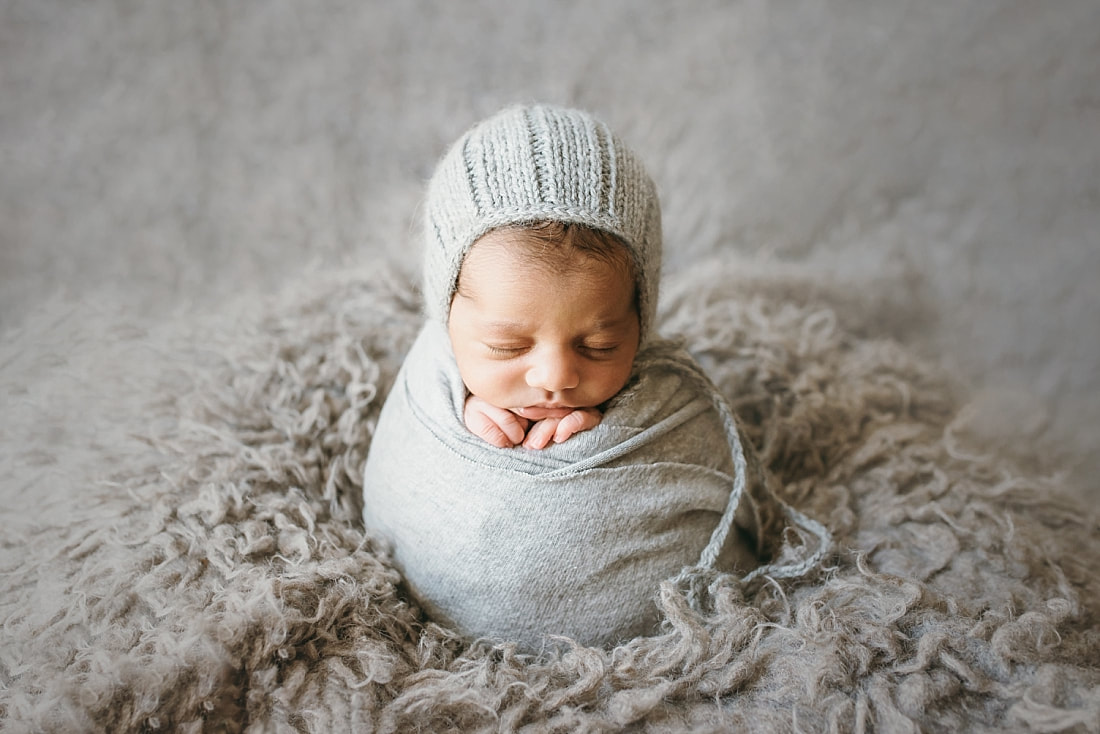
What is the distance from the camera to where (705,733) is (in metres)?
0.69

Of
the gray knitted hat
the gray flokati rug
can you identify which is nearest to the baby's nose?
the gray knitted hat

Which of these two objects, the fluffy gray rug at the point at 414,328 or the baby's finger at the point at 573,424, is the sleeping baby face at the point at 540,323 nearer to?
the baby's finger at the point at 573,424

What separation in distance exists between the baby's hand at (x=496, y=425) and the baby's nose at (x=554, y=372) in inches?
3.0

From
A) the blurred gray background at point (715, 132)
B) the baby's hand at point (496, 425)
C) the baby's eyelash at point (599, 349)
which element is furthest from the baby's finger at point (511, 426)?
the blurred gray background at point (715, 132)

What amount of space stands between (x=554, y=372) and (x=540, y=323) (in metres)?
0.05

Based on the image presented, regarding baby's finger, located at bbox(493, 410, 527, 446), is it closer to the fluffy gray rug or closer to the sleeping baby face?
the sleeping baby face

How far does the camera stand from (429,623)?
867 mm

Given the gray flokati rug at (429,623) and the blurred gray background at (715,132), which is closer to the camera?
the gray flokati rug at (429,623)

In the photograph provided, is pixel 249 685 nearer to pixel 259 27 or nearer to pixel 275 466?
pixel 275 466

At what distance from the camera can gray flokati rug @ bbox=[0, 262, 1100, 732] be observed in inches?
27.7

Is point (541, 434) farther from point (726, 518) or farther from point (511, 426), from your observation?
point (726, 518)

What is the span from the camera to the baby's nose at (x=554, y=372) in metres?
0.79

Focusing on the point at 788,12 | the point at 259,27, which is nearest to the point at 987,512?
the point at 788,12

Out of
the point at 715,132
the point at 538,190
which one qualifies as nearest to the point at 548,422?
the point at 538,190
